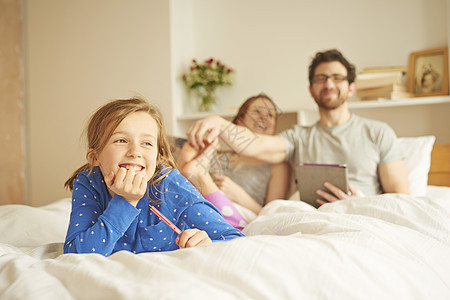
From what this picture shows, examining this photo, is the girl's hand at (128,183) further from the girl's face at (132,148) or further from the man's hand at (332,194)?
the man's hand at (332,194)

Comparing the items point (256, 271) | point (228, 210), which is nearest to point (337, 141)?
point (228, 210)

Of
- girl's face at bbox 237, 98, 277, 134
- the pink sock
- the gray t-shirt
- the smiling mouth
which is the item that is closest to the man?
the gray t-shirt

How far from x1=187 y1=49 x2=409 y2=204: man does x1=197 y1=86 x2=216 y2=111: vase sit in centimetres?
93

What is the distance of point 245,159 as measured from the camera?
1964 mm

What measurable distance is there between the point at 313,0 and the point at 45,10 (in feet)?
6.83

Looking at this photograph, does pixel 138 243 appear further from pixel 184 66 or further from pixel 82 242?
pixel 184 66

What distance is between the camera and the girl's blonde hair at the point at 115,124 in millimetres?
913

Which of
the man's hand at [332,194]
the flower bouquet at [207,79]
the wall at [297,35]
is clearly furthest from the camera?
the flower bouquet at [207,79]

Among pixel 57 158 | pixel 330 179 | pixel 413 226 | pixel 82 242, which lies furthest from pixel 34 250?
pixel 57 158

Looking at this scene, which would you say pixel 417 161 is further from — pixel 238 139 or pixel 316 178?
pixel 238 139

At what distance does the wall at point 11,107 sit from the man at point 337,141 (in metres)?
2.27

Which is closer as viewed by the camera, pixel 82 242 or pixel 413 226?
pixel 82 242

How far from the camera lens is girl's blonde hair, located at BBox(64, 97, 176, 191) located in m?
0.91

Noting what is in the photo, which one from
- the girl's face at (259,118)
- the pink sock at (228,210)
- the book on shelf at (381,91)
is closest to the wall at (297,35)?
the book on shelf at (381,91)
